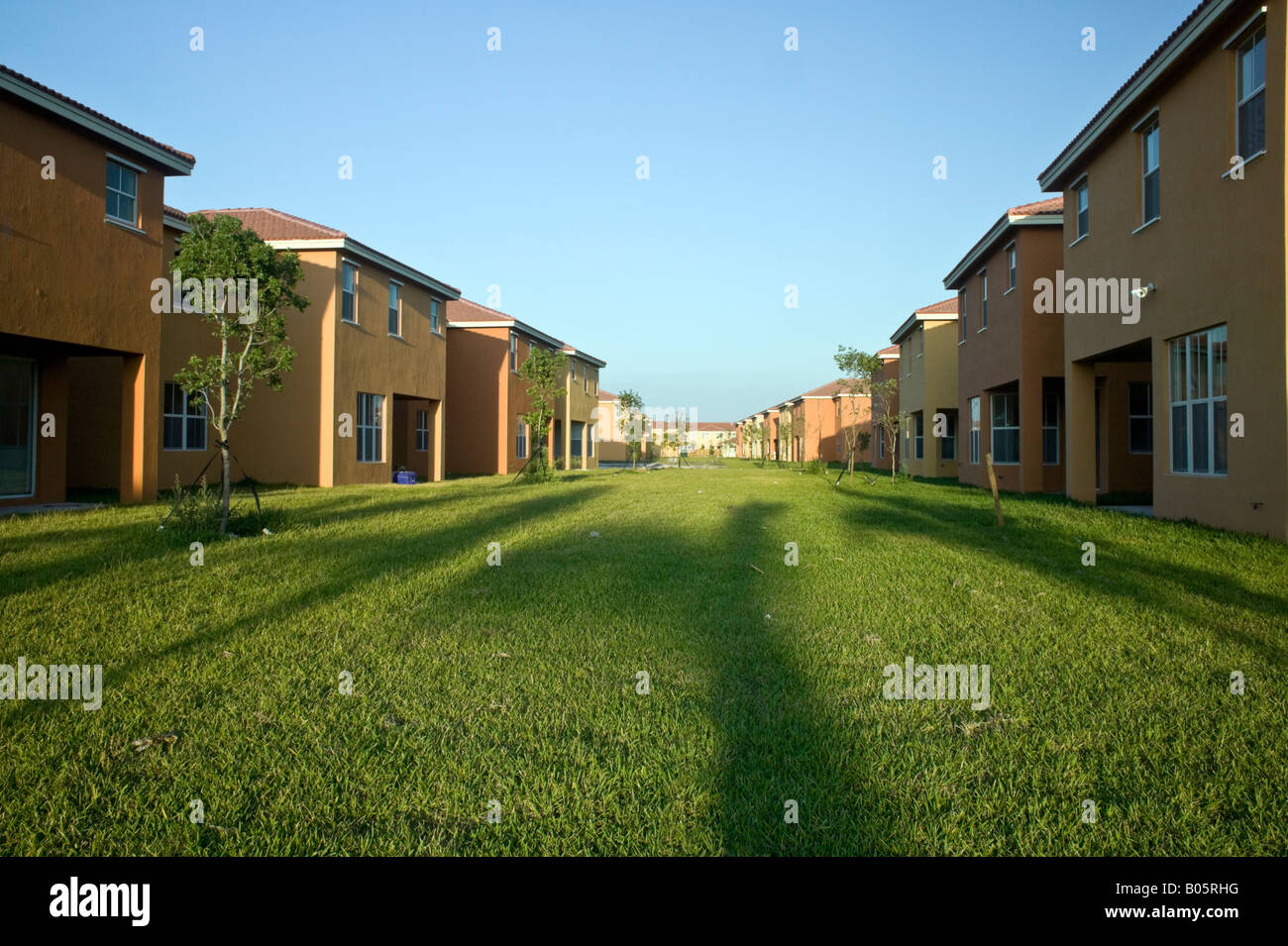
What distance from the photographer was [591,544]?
31.8 feet

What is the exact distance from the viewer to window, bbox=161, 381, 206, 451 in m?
17.4

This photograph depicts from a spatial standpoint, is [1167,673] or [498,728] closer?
[498,728]

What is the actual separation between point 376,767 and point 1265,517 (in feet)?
33.5

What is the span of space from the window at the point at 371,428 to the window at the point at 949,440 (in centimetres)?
1940

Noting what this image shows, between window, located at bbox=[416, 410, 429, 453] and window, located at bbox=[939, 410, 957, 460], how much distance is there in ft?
60.9

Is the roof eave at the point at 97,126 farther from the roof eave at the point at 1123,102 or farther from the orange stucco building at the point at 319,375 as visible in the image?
the roof eave at the point at 1123,102

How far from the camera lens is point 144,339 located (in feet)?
43.4

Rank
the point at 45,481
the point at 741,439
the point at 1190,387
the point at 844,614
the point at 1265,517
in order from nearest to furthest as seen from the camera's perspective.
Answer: the point at 844,614
the point at 1265,517
the point at 1190,387
the point at 45,481
the point at 741,439

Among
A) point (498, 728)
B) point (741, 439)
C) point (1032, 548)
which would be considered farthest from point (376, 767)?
point (741, 439)

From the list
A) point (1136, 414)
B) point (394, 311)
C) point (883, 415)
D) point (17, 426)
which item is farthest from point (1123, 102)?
point (883, 415)

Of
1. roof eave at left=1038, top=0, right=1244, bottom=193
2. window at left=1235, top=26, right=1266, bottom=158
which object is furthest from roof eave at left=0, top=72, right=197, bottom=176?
window at left=1235, top=26, right=1266, bottom=158

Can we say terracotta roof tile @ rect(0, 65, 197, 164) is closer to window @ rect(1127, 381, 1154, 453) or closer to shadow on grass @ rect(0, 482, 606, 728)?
shadow on grass @ rect(0, 482, 606, 728)

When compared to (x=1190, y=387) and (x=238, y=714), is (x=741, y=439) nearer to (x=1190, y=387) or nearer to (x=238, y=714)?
(x=1190, y=387)

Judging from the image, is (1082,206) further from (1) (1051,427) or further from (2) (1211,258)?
(1) (1051,427)
